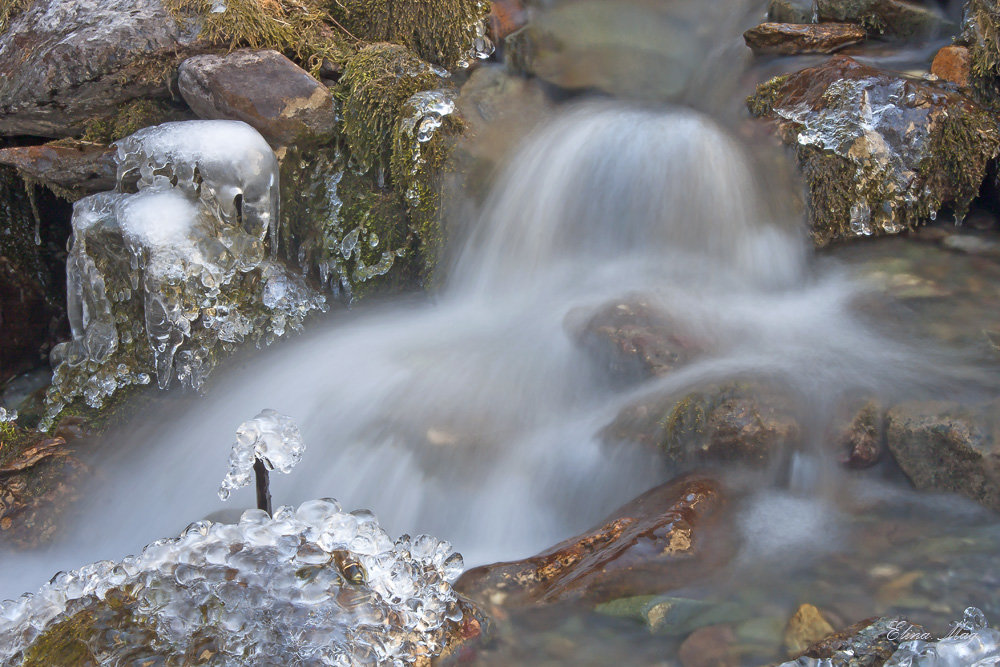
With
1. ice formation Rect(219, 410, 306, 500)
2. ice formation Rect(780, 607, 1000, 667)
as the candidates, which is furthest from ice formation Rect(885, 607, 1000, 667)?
ice formation Rect(219, 410, 306, 500)

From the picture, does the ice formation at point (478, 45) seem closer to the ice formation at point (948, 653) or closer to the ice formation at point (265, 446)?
the ice formation at point (265, 446)

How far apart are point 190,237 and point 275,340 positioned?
2.40 feet

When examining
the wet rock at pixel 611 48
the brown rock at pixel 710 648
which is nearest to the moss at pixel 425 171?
the wet rock at pixel 611 48

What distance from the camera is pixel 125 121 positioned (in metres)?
4.78

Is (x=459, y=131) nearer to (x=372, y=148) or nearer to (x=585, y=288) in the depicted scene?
(x=372, y=148)

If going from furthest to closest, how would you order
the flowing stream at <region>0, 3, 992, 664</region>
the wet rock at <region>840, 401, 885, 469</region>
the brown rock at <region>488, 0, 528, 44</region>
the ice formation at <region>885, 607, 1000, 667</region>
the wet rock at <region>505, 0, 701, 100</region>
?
the brown rock at <region>488, 0, 528, 44</region> → the wet rock at <region>505, 0, 701, 100</region> → the flowing stream at <region>0, 3, 992, 664</region> → the wet rock at <region>840, 401, 885, 469</region> → the ice formation at <region>885, 607, 1000, 667</region>

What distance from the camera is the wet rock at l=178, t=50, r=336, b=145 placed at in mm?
4500

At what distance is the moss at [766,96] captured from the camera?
4.53m

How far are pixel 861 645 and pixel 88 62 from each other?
4856 mm

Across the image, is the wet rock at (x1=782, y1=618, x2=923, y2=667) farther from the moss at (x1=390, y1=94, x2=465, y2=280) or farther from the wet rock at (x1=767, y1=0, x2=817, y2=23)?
the wet rock at (x1=767, y1=0, x2=817, y2=23)

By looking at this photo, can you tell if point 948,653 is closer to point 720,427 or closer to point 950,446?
point 950,446

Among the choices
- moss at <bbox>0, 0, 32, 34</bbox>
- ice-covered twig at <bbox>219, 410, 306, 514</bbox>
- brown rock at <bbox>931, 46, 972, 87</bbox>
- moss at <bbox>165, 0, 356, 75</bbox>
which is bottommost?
ice-covered twig at <bbox>219, 410, 306, 514</bbox>

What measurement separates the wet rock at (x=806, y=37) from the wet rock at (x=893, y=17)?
0.32ft

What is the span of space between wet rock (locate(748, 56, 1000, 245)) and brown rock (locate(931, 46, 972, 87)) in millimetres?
155
